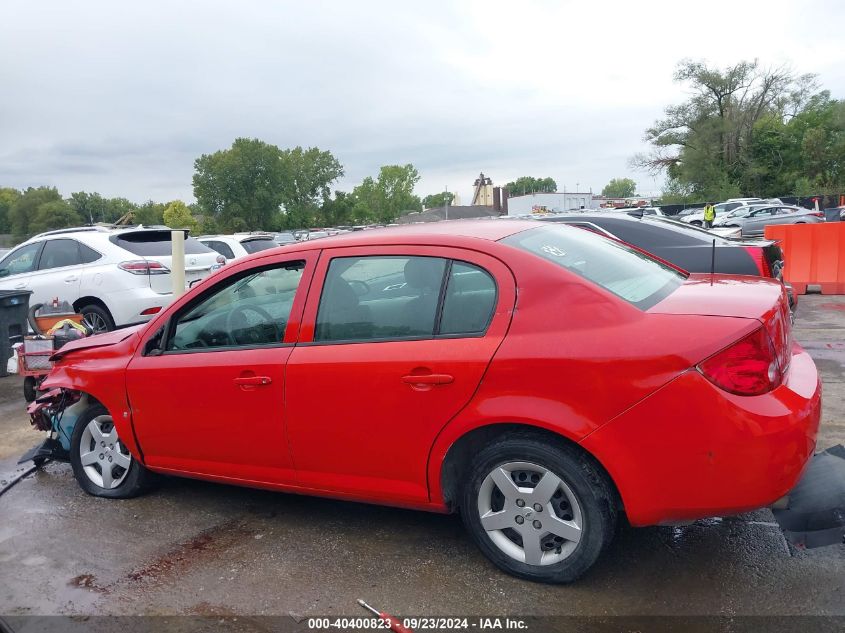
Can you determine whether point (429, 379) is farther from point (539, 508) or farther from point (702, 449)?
point (702, 449)

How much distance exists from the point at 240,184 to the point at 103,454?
83.5 m

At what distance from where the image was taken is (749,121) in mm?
56875

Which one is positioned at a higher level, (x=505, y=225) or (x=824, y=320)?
(x=505, y=225)

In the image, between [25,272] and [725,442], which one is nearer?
[725,442]

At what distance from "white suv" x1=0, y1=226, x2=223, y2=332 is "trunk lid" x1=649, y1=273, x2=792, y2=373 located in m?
7.01

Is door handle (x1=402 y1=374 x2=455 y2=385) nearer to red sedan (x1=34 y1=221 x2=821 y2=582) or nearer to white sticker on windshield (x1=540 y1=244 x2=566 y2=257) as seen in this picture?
red sedan (x1=34 y1=221 x2=821 y2=582)

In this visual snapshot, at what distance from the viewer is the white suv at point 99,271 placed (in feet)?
29.3

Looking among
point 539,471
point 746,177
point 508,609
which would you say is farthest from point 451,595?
point 746,177

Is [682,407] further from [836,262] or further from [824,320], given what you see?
[836,262]

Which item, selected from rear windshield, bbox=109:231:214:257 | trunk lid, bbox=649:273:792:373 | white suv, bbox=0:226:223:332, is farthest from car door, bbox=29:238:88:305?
trunk lid, bbox=649:273:792:373

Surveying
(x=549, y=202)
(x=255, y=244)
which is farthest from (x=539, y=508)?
(x=549, y=202)

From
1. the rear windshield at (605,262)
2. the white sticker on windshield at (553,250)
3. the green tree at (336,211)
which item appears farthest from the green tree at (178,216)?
the white sticker on windshield at (553,250)

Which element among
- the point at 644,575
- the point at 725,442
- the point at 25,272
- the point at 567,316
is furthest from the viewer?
the point at 25,272

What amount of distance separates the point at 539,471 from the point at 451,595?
0.71 meters
